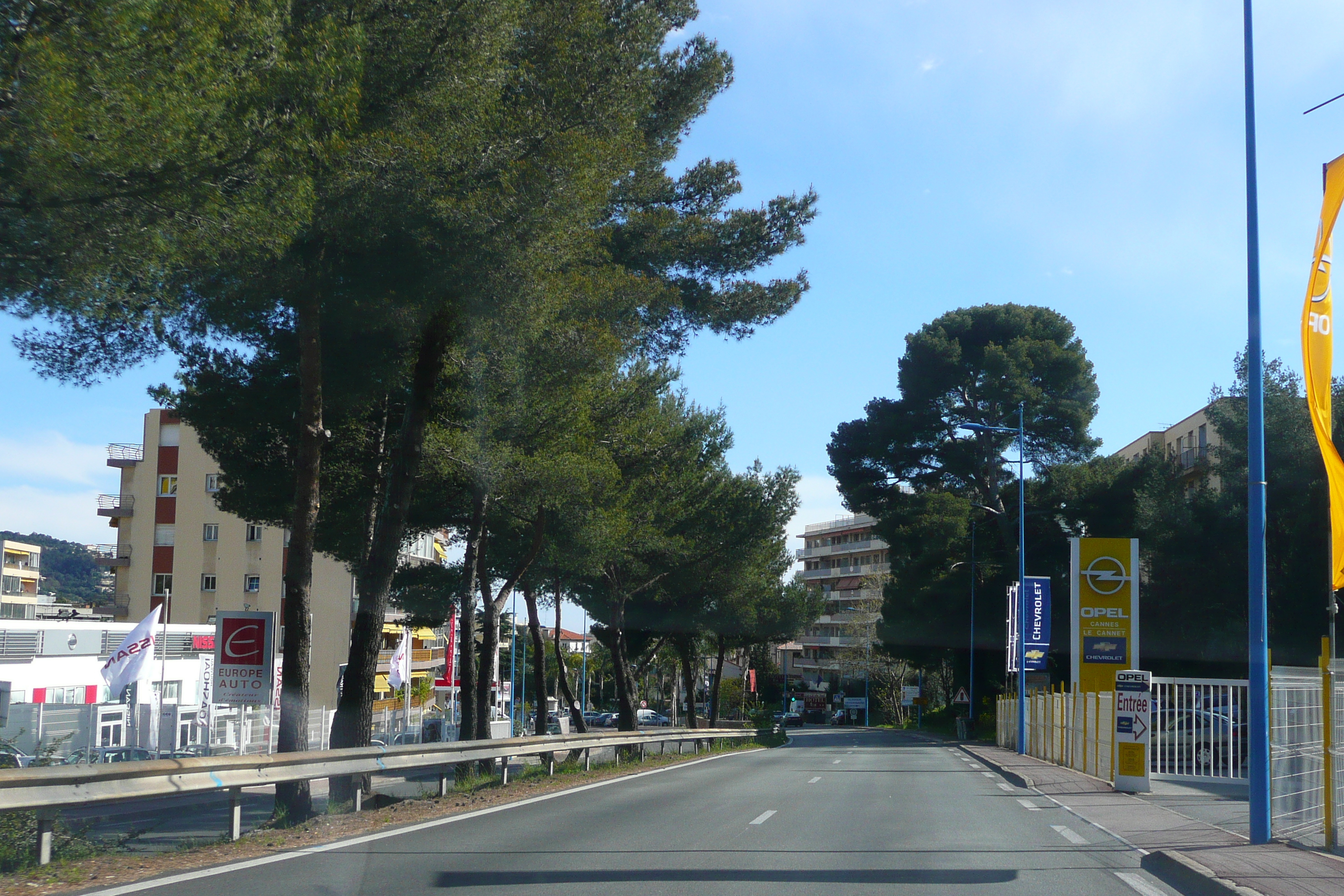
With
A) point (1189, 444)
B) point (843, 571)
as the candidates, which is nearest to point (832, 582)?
point (843, 571)

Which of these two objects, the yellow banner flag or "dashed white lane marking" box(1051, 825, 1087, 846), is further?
"dashed white lane marking" box(1051, 825, 1087, 846)

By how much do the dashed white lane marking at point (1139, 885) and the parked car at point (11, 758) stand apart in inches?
347

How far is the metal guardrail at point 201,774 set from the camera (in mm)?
8039

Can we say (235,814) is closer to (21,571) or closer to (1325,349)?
(1325,349)

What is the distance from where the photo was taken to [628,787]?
57.5ft

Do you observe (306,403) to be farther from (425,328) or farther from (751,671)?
(751,671)

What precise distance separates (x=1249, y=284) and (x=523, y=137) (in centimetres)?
837

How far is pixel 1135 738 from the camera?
1599 centimetres

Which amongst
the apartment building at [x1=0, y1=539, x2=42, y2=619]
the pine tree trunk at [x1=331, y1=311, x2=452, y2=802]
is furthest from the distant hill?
the pine tree trunk at [x1=331, y1=311, x2=452, y2=802]

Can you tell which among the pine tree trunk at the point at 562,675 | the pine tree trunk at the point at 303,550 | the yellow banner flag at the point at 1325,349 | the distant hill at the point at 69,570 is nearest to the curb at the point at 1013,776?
the yellow banner flag at the point at 1325,349

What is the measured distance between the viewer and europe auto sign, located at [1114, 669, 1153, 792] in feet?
52.3

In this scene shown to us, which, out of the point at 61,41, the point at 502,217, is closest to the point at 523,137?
the point at 502,217

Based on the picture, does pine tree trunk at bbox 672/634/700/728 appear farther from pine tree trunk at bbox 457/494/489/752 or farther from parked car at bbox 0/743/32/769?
parked car at bbox 0/743/32/769

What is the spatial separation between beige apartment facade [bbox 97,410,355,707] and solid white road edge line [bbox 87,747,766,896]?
40.4 metres
